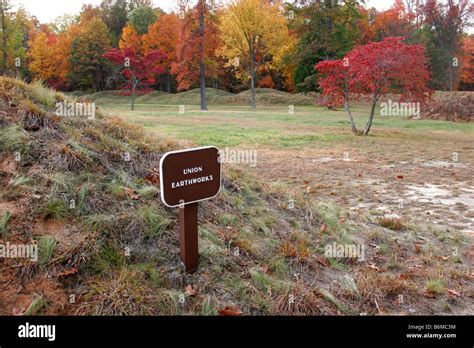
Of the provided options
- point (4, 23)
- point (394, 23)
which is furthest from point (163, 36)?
point (394, 23)

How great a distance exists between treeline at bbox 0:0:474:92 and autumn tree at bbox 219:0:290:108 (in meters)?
0.08

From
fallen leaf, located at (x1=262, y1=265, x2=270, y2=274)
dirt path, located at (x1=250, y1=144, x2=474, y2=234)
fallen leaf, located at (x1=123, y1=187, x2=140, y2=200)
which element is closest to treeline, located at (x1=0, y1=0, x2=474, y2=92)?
dirt path, located at (x1=250, y1=144, x2=474, y2=234)

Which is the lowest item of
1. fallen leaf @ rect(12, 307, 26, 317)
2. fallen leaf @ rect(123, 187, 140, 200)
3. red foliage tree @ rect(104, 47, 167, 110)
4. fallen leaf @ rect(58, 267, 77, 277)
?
fallen leaf @ rect(12, 307, 26, 317)

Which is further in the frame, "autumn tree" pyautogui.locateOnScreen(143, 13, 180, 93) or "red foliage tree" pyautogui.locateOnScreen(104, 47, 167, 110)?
"autumn tree" pyautogui.locateOnScreen(143, 13, 180, 93)

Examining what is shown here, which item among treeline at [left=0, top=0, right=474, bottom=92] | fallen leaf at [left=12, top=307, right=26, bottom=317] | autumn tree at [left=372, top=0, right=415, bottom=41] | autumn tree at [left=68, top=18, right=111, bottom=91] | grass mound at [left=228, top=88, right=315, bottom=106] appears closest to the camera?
fallen leaf at [left=12, top=307, right=26, bottom=317]

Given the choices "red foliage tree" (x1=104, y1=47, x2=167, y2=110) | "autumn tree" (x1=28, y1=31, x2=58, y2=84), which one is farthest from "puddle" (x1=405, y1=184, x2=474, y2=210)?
"autumn tree" (x1=28, y1=31, x2=58, y2=84)

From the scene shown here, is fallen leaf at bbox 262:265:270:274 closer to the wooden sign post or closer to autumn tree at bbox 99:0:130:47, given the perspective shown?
the wooden sign post

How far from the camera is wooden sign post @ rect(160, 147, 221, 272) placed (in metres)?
3.41

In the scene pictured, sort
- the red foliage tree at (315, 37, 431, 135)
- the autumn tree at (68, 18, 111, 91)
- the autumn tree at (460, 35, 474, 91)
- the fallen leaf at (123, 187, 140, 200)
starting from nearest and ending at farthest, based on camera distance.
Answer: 1. the fallen leaf at (123, 187, 140, 200)
2. the red foliage tree at (315, 37, 431, 135)
3. the autumn tree at (68, 18, 111, 91)
4. the autumn tree at (460, 35, 474, 91)

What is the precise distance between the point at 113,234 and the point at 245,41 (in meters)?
36.0

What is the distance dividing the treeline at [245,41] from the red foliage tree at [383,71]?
16.9m

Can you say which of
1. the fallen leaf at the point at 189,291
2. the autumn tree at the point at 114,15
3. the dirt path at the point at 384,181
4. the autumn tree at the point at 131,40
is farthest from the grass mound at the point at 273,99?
the fallen leaf at the point at 189,291

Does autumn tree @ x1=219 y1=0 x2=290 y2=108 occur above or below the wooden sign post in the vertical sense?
above
